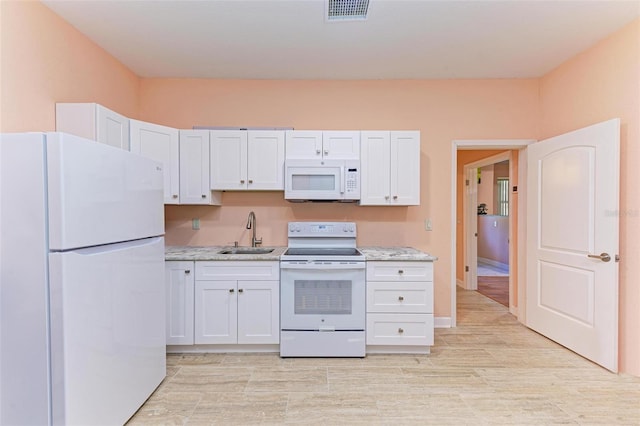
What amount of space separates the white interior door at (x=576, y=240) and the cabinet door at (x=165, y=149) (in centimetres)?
359

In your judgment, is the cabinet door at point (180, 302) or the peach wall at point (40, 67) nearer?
the peach wall at point (40, 67)

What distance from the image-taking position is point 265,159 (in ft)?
9.71

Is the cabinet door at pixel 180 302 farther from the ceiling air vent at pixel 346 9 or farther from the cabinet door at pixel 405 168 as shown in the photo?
the ceiling air vent at pixel 346 9

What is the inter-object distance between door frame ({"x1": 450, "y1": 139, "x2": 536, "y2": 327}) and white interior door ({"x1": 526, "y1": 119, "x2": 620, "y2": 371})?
0.58 feet

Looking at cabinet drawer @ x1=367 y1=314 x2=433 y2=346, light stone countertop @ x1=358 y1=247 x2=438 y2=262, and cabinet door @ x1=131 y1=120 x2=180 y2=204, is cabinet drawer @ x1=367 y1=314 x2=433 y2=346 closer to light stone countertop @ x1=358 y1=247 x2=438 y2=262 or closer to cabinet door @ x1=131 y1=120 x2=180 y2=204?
light stone countertop @ x1=358 y1=247 x2=438 y2=262

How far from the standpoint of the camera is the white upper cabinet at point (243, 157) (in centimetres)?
295

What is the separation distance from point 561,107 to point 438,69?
4.14 ft

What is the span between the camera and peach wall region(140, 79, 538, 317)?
10.7ft

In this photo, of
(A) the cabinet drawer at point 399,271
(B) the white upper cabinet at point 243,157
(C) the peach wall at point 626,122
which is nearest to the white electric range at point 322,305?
(A) the cabinet drawer at point 399,271

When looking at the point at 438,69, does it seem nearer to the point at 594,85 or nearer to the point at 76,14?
the point at 594,85

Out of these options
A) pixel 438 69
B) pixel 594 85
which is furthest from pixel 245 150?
pixel 594 85

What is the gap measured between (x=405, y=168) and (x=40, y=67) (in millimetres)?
2972

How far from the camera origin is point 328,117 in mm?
3289

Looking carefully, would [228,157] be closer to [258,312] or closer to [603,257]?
[258,312]
